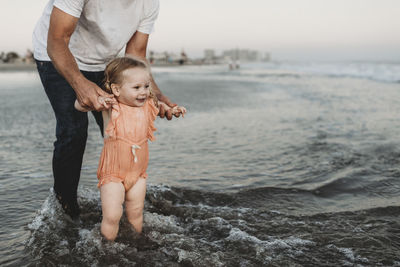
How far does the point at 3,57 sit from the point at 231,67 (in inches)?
1232

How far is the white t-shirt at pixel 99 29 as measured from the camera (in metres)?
2.35

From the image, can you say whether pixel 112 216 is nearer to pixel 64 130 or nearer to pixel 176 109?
pixel 64 130

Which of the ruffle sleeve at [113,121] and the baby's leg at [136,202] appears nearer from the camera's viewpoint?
the ruffle sleeve at [113,121]

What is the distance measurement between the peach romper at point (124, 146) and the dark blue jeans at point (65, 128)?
0.33 meters

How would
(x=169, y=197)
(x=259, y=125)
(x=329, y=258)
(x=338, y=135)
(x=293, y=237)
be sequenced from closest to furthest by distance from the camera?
(x=329, y=258), (x=293, y=237), (x=169, y=197), (x=338, y=135), (x=259, y=125)

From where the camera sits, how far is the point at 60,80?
247 centimetres

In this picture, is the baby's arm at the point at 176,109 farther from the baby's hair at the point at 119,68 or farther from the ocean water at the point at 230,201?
the ocean water at the point at 230,201

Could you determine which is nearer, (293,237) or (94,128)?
(293,237)

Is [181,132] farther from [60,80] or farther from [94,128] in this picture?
[60,80]

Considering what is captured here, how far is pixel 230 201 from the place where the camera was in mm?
3387

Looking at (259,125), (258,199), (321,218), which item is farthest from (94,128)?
(321,218)

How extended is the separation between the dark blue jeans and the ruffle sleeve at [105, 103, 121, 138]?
37cm

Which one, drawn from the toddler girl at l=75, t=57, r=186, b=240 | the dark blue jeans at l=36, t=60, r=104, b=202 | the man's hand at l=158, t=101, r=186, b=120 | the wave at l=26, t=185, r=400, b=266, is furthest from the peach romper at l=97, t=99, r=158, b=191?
the wave at l=26, t=185, r=400, b=266

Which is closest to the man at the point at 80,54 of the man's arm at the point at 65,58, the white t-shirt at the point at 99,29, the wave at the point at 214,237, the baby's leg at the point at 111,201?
the white t-shirt at the point at 99,29
